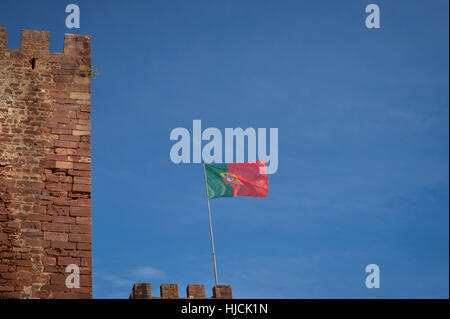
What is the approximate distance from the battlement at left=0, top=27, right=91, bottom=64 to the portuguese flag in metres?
8.69

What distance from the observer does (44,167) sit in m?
21.4

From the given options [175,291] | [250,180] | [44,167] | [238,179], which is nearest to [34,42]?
[44,167]

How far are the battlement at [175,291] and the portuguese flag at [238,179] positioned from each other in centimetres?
598

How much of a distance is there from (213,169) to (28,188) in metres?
10.7

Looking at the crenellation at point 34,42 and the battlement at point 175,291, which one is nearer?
the crenellation at point 34,42

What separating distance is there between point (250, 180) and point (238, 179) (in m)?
0.48

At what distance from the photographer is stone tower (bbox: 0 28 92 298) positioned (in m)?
20.3

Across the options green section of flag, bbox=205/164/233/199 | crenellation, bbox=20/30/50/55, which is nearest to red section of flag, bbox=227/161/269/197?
green section of flag, bbox=205/164/233/199

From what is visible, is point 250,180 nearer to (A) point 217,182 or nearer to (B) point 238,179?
(B) point 238,179

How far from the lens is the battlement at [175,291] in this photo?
23.9 m

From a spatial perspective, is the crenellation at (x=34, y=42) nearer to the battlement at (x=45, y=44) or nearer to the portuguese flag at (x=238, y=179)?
the battlement at (x=45, y=44)

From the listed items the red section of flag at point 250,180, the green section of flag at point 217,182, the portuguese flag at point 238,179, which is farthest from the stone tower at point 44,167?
the red section of flag at point 250,180

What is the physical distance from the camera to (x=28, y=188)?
21031 mm
